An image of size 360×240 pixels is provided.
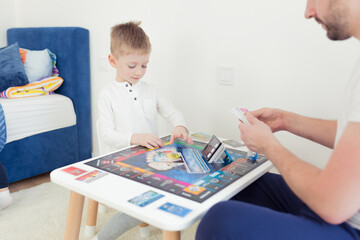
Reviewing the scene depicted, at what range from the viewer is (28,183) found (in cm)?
203

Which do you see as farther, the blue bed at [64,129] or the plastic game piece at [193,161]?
the blue bed at [64,129]

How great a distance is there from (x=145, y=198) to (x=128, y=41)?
767 mm

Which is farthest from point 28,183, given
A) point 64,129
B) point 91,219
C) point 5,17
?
point 5,17

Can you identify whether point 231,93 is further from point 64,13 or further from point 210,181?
point 64,13

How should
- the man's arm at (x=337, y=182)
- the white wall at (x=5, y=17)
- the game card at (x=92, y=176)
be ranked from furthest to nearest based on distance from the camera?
the white wall at (x=5, y=17)
the game card at (x=92, y=176)
the man's arm at (x=337, y=182)

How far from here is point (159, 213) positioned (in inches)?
29.2

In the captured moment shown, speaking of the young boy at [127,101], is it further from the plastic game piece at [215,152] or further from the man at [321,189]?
the man at [321,189]

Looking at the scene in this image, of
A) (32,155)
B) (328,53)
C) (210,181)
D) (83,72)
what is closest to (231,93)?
A: (328,53)

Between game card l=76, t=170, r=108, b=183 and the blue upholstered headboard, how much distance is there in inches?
50.5

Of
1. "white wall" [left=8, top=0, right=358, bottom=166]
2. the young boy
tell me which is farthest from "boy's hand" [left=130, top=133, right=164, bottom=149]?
"white wall" [left=8, top=0, right=358, bottom=166]

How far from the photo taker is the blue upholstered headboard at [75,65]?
2.09 meters

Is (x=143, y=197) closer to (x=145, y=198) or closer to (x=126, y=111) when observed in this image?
(x=145, y=198)

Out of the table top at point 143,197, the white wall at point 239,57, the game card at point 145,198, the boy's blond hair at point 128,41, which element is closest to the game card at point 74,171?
the table top at point 143,197

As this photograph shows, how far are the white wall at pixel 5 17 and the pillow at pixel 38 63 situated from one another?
588 mm
